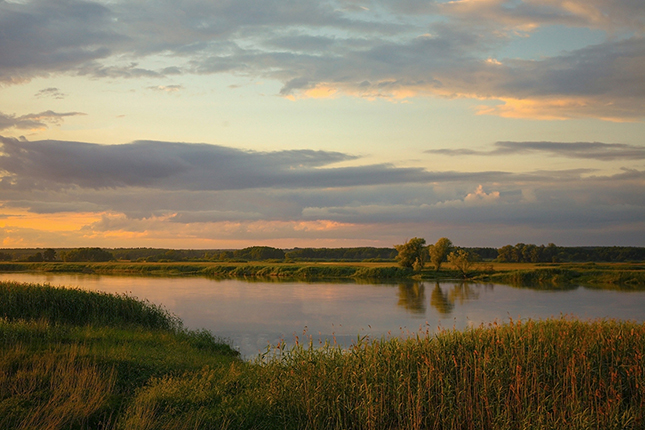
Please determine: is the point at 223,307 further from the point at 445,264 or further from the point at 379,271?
the point at 445,264

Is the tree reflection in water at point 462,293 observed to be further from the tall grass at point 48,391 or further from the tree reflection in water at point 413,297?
the tall grass at point 48,391

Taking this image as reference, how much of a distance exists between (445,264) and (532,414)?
6281 centimetres

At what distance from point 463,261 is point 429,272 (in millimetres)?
4440

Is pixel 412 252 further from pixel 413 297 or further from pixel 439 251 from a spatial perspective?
pixel 413 297

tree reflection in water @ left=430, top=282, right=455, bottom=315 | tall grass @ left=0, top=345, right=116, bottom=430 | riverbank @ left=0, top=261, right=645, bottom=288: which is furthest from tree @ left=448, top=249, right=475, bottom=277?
Answer: tall grass @ left=0, top=345, right=116, bottom=430

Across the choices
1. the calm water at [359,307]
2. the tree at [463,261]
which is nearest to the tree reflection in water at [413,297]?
the calm water at [359,307]

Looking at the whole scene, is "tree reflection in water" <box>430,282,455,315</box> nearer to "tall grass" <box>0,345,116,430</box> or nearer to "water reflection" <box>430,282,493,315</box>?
"water reflection" <box>430,282,493,315</box>

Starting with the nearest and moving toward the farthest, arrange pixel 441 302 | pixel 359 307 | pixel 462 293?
1. pixel 359 307
2. pixel 441 302
3. pixel 462 293

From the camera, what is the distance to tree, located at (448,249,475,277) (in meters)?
59.9

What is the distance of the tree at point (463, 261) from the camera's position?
5994 cm

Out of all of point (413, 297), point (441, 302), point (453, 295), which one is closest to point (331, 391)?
point (441, 302)

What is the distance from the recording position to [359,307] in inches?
1329

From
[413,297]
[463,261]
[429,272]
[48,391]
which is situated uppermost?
[48,391]

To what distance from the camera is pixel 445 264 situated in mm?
68688
